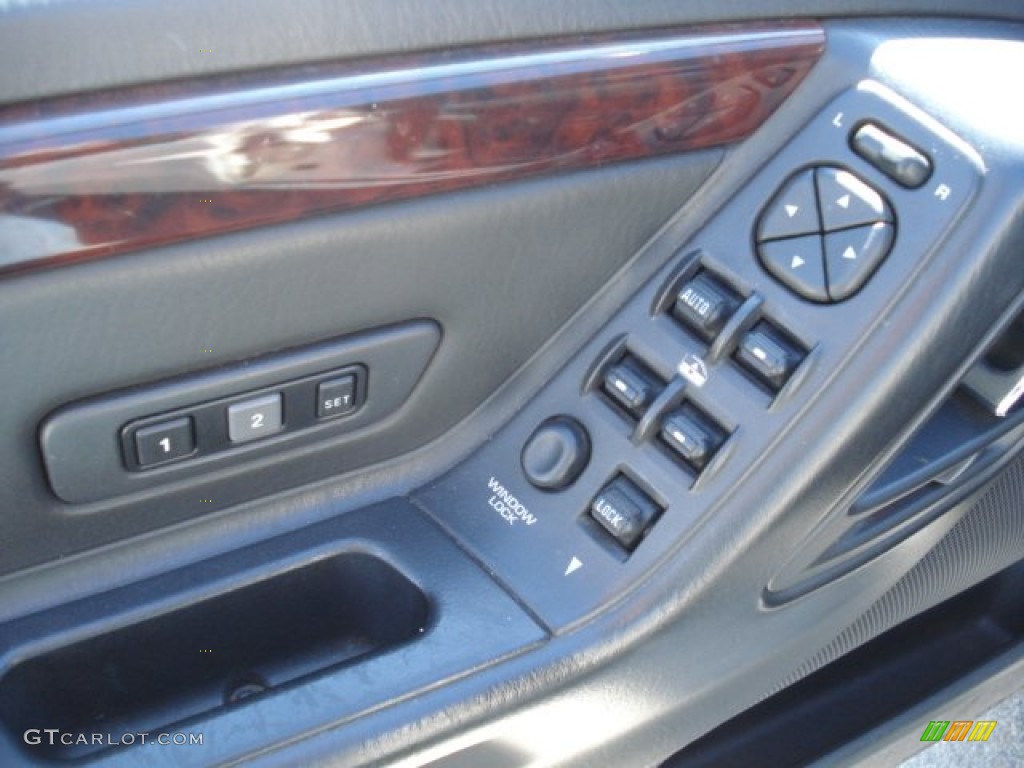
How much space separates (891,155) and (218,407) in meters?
0.52

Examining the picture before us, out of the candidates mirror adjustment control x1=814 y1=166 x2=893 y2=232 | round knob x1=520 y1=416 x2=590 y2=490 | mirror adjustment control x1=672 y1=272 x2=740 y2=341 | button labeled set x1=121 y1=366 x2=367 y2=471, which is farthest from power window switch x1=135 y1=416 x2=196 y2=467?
mirror adjustment control x1=814 y1=166 x2=893 y2=232

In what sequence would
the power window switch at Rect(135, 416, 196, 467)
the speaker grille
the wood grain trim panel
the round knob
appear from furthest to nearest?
the speaker grille < the round knob < the power window switch at Rect(135, 416, 196, 467) < the wood grain trim panel

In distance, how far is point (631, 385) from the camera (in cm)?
100

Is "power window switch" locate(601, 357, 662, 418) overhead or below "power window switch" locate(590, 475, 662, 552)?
overhead

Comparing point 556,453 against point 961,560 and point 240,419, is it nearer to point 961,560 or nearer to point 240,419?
point 240,419

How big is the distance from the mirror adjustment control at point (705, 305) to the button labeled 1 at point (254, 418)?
0.31 m

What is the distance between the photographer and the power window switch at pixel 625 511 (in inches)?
38.0

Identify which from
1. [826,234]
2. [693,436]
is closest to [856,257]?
[826,234]

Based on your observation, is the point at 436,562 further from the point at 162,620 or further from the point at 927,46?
the point at 927,46

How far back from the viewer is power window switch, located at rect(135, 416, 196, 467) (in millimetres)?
901

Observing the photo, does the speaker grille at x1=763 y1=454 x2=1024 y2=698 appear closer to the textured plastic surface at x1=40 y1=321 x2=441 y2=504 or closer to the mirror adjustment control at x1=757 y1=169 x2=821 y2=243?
the mirror adjustment control at x1=757 y1=169 x2=821 y2=243
